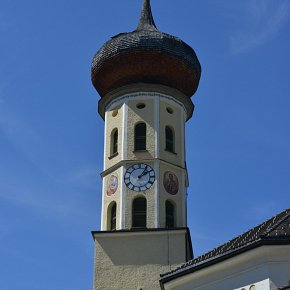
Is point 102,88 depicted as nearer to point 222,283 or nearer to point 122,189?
point 122,189

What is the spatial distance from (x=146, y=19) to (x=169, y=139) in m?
4.84

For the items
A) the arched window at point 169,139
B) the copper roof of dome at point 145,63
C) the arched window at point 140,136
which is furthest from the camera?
the copper roof of dome at point 145,63

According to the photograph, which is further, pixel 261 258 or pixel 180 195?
pixel 180 195

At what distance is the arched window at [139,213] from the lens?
2569 cm

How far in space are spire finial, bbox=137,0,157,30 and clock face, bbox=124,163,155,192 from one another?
204 inches

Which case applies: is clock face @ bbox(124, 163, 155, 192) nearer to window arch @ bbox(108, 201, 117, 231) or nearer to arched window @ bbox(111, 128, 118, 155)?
window arch @ bbox(108, 201, 117, 231)

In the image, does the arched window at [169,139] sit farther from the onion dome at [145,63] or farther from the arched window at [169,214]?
the arched window at [169,214]

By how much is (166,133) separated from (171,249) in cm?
412

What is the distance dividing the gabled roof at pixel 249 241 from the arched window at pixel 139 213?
599cm

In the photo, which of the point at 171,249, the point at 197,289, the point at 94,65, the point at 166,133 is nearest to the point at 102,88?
the point at 94,65

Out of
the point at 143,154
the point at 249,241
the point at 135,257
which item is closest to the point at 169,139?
the point at 143,154

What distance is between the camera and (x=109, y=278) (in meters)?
24.5

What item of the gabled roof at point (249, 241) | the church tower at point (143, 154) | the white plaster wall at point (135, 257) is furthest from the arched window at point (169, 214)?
the gabled roof at point (249, 241)

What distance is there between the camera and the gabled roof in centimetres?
1761
